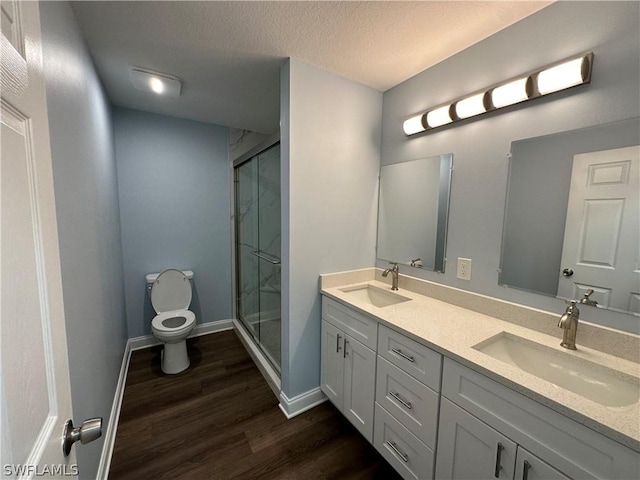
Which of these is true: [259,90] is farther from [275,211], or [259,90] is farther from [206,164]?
[206,164]

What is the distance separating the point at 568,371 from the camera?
107 cm

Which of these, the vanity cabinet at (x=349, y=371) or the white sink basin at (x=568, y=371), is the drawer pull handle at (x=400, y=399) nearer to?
the vanity cabinet at (x=349, y=371)

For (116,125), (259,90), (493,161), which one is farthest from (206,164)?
(493,161)

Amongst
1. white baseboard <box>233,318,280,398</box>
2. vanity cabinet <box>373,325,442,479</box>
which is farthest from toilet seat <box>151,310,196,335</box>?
vanity cabinet <box>373,325,442,479</box>

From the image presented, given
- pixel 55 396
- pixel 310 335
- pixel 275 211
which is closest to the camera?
pixel 55 396

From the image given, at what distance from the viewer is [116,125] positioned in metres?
2.38

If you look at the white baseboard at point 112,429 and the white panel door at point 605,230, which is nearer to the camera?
the white panel door at point 605,230

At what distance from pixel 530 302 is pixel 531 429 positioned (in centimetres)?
65

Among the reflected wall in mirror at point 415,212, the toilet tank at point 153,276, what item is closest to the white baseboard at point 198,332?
the toilet tank at point 153,276

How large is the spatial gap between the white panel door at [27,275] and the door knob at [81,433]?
0.02m

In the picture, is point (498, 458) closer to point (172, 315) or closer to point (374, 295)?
point (374, 295)

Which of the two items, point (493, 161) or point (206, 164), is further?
point (206, 164)

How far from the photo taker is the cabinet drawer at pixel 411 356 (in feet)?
3.76

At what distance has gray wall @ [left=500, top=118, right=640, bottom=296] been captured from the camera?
1187mm
